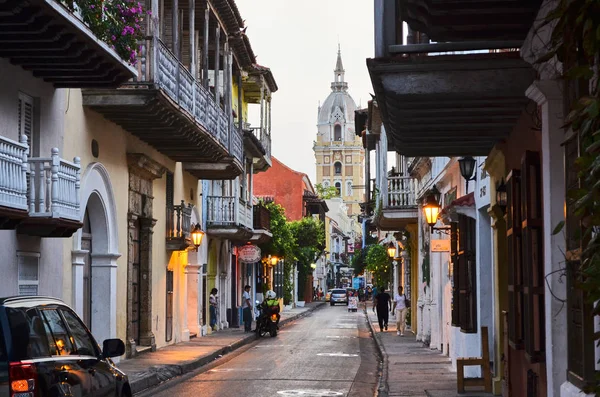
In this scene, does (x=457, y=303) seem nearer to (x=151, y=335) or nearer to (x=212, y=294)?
(x=151, y=335)

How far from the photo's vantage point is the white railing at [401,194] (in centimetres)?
3291

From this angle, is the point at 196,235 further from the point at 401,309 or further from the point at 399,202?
the point at 401,309

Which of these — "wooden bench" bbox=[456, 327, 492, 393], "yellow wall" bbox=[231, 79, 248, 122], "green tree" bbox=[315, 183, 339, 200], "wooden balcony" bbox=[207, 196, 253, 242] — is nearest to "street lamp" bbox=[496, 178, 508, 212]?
"wooden bench" bbox=[456, 327, 492, 393]

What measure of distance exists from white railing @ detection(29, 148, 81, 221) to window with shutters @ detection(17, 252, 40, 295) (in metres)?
0.96

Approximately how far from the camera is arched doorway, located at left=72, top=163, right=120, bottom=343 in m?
20.7

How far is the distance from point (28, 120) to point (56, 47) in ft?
6.34

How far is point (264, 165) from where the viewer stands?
151ft

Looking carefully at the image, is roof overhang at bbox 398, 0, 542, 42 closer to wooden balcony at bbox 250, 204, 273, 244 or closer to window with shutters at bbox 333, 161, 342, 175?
wooden balcony at bbox 250, 204, 273, 244

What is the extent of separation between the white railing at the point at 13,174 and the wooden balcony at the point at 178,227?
44.8 ft

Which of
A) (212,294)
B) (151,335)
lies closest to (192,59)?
(151,335)

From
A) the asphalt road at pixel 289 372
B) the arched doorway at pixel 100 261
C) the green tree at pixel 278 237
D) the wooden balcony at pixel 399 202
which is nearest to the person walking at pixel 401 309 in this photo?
the asphalt road at pixel 289 372

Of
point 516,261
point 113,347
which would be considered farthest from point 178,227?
point 113,347

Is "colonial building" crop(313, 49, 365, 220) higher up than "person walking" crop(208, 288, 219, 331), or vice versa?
"colonial building" crop(313, 49, 365, 220)

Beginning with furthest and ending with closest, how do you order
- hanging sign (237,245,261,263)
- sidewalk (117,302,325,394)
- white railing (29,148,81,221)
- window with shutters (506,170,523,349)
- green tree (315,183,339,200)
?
green tree (315,183,339,200)
hanging sign (237,245,261,263)
sidewalk (117,302,325,394)
white railing (29,148,81,221)
window with shutters (506,170,523,349)
